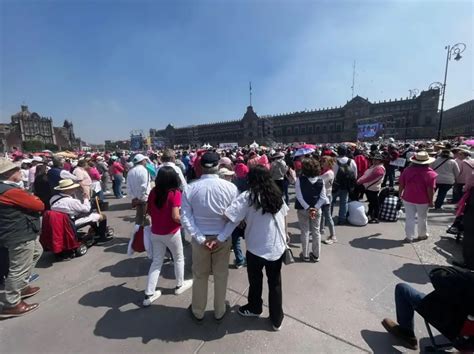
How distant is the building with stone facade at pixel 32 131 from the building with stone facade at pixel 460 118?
488 feet

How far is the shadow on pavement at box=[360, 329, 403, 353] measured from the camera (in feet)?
7.22

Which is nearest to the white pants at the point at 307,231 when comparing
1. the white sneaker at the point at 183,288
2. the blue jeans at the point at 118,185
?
the white sneaker at the point at 183,288

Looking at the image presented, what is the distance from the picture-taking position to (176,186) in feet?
9.80

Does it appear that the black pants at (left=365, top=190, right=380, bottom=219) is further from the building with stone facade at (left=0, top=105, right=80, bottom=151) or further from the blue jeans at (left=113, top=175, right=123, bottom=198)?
the building with stone facade at (left=0, top=105, right=80, bottom=151)

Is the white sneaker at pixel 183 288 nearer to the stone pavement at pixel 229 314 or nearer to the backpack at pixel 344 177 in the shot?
the stone pavement at pixel 229 314

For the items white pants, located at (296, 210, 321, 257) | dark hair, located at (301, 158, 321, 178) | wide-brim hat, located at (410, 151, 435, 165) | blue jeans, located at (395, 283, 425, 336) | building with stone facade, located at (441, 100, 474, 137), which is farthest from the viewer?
building with stone facade, located at (441, 100, 474, 137)

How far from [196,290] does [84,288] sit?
2.10 m

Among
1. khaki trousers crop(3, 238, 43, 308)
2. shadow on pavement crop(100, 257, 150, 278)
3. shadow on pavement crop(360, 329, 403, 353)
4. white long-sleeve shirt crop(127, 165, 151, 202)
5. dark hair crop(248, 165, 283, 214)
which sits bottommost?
shadow on pavement crop(100, 257, 150, 278)

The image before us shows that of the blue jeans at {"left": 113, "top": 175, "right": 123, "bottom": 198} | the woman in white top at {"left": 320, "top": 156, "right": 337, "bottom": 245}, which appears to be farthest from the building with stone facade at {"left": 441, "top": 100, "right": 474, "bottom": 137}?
the blue jeans at {"left": 113, "top": 175, "right": 123, "bottom": 198}

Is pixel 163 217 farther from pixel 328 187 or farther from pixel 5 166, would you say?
pixel 328 187

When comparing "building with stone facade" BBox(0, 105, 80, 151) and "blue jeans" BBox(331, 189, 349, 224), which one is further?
"building with stone facade" BBox(0, 105, 80, 151)

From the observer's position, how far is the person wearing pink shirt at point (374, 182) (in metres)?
5.74

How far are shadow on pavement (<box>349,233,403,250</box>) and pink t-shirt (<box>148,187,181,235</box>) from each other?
143 inches

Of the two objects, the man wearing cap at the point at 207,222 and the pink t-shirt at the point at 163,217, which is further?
the pink t-shirt at the point at 163,217
